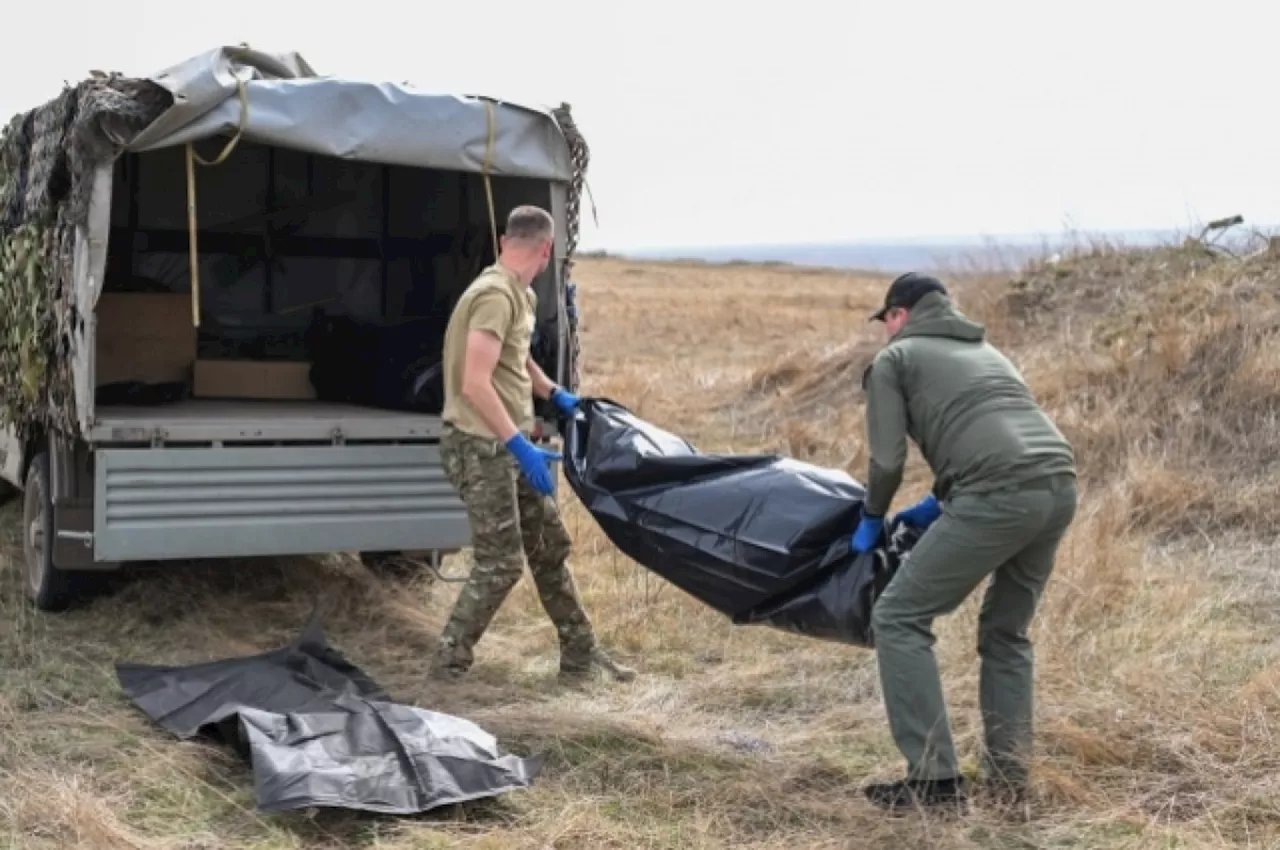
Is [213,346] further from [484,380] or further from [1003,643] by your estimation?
[1003,643]

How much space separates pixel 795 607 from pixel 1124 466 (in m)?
4.62

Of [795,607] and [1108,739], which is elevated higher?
[795,607]

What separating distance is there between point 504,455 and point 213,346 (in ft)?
10.6

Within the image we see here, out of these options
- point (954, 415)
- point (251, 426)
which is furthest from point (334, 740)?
point (954, 415)

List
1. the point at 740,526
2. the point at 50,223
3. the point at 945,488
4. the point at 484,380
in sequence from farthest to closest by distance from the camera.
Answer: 1. the point at 50,223
2. the point at 484,380
3. the point at 740,526
4. the point at 945,488

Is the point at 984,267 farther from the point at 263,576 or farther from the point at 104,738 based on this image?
the point at 104,738

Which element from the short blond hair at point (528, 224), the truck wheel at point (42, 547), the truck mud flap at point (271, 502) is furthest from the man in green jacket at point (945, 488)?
the truck wheel at point (42, 547)

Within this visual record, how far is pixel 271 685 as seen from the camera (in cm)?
560

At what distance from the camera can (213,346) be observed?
8438 mm

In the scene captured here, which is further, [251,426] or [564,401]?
[251,426]

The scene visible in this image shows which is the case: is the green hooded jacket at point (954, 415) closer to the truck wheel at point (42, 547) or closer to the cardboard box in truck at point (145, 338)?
the truck wheel at point (42, 547)

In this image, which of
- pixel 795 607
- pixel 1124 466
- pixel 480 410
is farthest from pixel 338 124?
pixel 1124 466

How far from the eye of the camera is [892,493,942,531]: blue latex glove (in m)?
4.91

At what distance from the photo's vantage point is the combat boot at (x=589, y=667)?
6.16m
